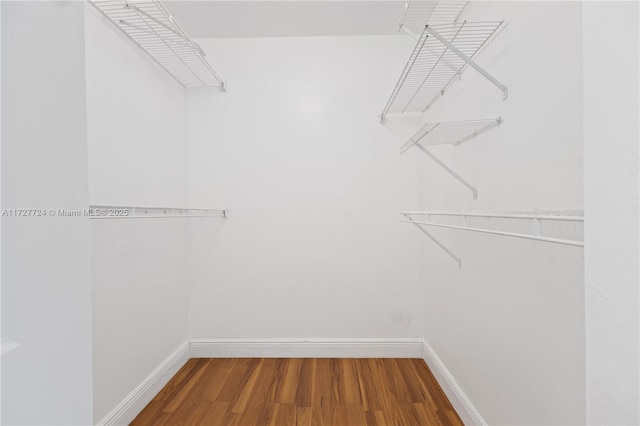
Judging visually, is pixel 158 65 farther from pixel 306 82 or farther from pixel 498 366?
pixel 498 366

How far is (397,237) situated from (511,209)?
1.03 metres

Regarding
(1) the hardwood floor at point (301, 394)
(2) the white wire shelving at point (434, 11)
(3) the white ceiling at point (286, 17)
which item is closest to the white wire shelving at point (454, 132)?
(2) the white wire shelving at point (434, 11)

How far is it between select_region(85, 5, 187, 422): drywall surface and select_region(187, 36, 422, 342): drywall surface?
0.86 feet

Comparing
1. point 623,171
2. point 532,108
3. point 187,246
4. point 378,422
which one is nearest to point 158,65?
point 187,246

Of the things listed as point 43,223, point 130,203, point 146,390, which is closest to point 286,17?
point 130,203

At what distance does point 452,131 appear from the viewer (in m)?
1.28

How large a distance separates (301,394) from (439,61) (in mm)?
1897

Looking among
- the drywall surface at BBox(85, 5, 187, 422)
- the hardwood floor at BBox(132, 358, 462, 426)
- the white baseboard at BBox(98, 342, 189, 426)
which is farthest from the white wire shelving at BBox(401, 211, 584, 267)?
the white baseboard at BBox(98, 342, 189, 426)

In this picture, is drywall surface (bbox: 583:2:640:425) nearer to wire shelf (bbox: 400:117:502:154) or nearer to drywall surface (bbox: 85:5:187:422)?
wire shelf (bbox: 400:117:502:154)

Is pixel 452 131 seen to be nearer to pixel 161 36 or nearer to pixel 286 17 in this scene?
pixel 286 17

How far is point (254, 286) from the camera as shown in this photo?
6.84 feet

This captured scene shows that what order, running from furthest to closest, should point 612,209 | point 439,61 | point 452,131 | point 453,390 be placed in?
point 453,390 → point 439,61 → point 452,131 → point 612,209

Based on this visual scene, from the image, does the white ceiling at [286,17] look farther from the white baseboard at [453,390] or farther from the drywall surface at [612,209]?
the white baseboard at [453,390]

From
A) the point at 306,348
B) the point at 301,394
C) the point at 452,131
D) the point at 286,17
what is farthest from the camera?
the point at 306,348
